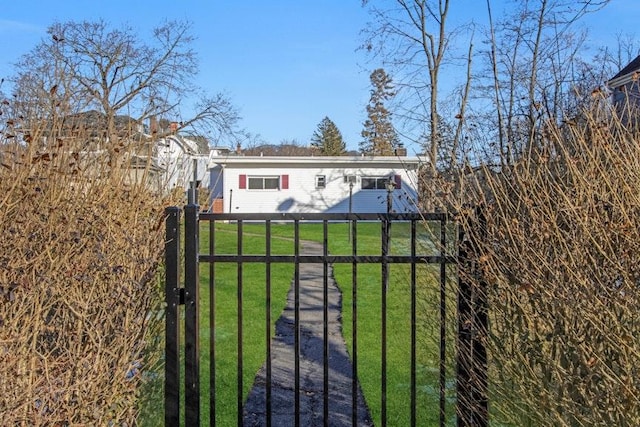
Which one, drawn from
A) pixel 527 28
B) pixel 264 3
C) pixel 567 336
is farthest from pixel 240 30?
pixel 567 336

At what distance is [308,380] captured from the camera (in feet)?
14.7

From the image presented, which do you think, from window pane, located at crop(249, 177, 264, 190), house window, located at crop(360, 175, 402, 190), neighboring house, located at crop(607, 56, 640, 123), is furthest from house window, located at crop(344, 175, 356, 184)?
neighboring house, located at crop(607, 56, 640, 123)

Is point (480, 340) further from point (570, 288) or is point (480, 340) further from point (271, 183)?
point (271, 183)

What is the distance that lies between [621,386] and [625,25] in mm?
7813

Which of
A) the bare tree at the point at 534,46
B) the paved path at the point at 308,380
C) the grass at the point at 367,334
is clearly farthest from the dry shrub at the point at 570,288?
the paved path at the point at 308,380

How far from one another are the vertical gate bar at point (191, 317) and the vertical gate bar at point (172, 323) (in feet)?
0.16

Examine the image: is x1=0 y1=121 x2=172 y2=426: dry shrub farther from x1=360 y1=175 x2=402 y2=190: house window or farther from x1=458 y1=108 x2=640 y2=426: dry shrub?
x1=360 y1=175 x2=402 y2=190: house window

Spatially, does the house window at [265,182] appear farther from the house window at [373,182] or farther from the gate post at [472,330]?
the gate post at [472,330]

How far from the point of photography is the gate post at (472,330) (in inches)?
95.8

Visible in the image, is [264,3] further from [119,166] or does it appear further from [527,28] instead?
[119,166]

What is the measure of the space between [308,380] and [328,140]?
3900 centimetres

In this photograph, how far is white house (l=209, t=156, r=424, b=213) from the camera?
21.2m

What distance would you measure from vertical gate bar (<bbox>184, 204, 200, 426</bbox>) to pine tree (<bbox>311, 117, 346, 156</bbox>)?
3660 cm

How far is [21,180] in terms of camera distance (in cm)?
224
